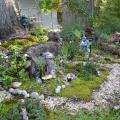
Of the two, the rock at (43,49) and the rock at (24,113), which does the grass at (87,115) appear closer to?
the rock at (24,113)

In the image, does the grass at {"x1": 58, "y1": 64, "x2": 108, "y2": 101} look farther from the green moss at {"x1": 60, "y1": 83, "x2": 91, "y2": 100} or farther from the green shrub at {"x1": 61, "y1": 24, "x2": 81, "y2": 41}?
the green shrub at {"x1": 61, "y1": 24, "x2": 81, "y2": 41}

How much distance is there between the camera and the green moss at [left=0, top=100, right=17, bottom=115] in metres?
5.32

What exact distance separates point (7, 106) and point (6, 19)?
12.9ft

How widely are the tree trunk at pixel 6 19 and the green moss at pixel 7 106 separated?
3528mm

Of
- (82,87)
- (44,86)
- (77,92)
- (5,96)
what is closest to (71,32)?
(82,87)

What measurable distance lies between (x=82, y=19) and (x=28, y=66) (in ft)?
17.1

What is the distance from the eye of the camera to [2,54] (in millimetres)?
7387

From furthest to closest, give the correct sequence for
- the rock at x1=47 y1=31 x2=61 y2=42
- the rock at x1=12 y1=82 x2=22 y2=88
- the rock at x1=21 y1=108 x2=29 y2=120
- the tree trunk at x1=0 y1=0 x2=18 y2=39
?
the tree trunk at x1=0 y1=0 x2=18 y2=39
the rock at x1=47 y1=31 x2=61 y2=42
the rock at x1=12 y1=82 x2=22 y2=88
the rock at x1=21 y1=108 x2=29 y2=120

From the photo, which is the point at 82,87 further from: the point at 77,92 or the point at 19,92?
the point at 19,92

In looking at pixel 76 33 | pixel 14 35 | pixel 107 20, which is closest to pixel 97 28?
pixel 107 20

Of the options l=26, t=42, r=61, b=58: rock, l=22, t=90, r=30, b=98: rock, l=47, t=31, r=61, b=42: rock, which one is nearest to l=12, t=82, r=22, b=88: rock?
l=22, t=90, r=30, b=98: rock

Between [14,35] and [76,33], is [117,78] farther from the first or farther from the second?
[14,35]

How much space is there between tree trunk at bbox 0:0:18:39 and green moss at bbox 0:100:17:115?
353cm

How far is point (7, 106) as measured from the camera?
5516 millimetres
